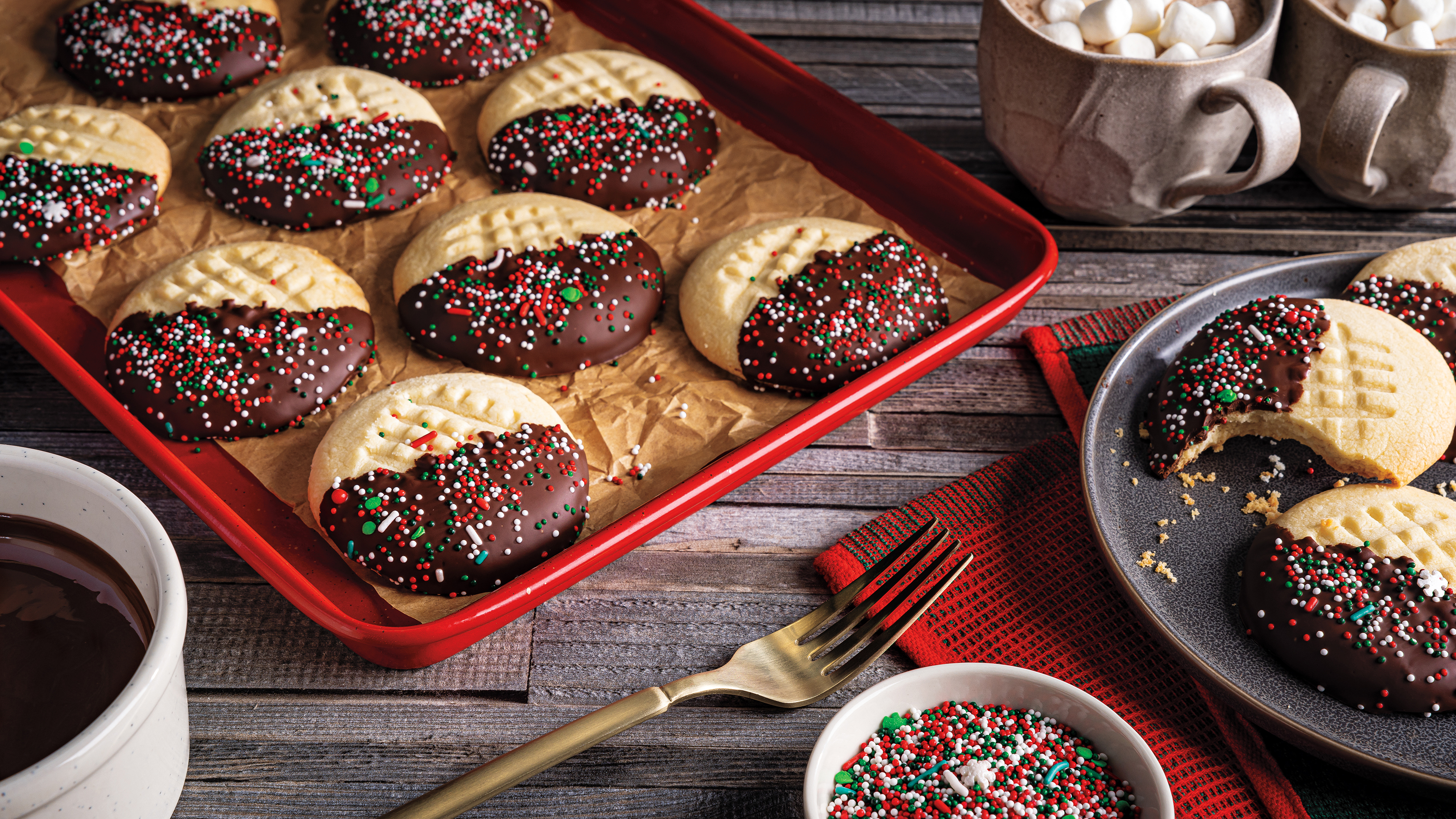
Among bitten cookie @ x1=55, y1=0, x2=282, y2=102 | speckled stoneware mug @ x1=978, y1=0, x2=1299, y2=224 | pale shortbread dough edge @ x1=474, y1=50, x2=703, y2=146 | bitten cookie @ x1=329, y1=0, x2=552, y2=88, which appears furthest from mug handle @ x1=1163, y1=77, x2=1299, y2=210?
bitten cookie @ x1=55, y1=0, x2=282, y2=102

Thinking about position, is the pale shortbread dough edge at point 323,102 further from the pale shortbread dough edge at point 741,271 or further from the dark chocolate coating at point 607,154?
the pale shortbread dough edge at point 741,271

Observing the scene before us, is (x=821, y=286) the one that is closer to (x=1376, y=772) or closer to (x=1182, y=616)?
(x=1182, y=616)

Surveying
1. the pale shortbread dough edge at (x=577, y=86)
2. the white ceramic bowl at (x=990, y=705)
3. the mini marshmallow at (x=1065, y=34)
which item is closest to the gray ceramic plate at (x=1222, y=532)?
the white ceramic bowl at (x=990, y=705)

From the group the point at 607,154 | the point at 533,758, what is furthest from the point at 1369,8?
the point at 533,758

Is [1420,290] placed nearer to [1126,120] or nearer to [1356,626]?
Answer: [1126,120]

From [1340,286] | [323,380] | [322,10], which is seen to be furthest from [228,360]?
[1340,286]
